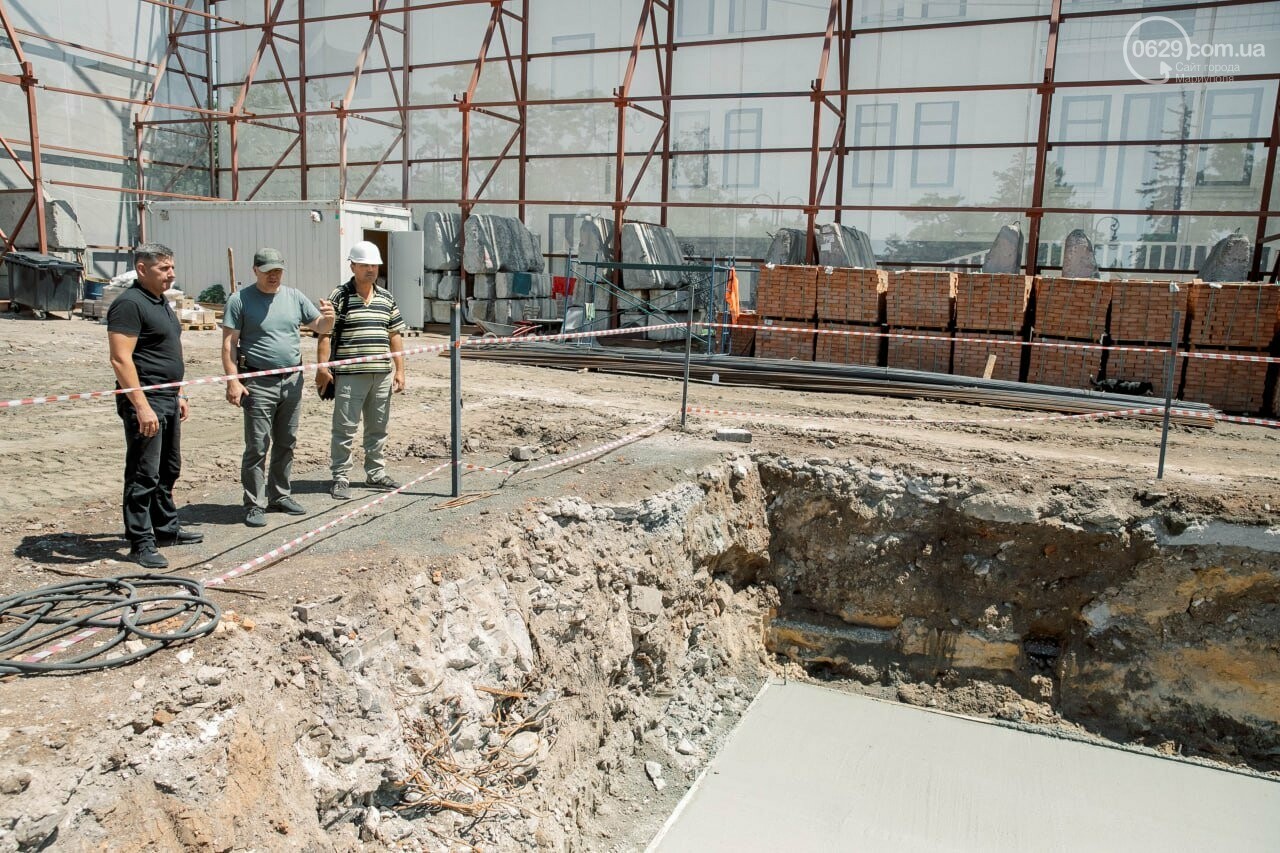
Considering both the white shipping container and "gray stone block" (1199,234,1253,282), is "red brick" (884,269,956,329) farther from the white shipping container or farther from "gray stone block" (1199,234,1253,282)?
the white shipping container

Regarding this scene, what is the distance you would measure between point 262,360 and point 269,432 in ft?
1.65

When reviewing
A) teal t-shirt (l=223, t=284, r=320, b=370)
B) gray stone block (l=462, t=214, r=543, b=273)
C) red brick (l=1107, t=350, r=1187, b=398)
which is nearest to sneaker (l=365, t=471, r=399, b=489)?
teal t-shirt (l=223, t=284, r=320, b=370)

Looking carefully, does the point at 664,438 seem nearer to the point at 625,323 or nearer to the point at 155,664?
the point at 155,664

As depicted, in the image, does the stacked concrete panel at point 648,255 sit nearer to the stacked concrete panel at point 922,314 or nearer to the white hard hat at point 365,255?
the stacked concrete panel at point 922,314

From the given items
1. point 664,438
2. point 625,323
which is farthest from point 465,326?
point 664,438

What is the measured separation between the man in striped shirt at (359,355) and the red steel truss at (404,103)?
11.3 m

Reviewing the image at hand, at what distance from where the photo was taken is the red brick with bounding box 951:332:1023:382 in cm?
1402

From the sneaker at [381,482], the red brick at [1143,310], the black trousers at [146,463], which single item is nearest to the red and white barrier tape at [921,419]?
the red brick at [1143,310]

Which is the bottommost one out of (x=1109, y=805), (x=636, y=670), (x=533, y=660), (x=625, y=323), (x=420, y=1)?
(x=1109, y=805)

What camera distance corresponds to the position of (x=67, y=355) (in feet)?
44.3

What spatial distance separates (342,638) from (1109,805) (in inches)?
227

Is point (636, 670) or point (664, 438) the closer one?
point (636, 670)

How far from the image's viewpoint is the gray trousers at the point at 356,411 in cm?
648

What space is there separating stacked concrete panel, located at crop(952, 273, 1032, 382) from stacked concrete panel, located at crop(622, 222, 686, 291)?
618cm
